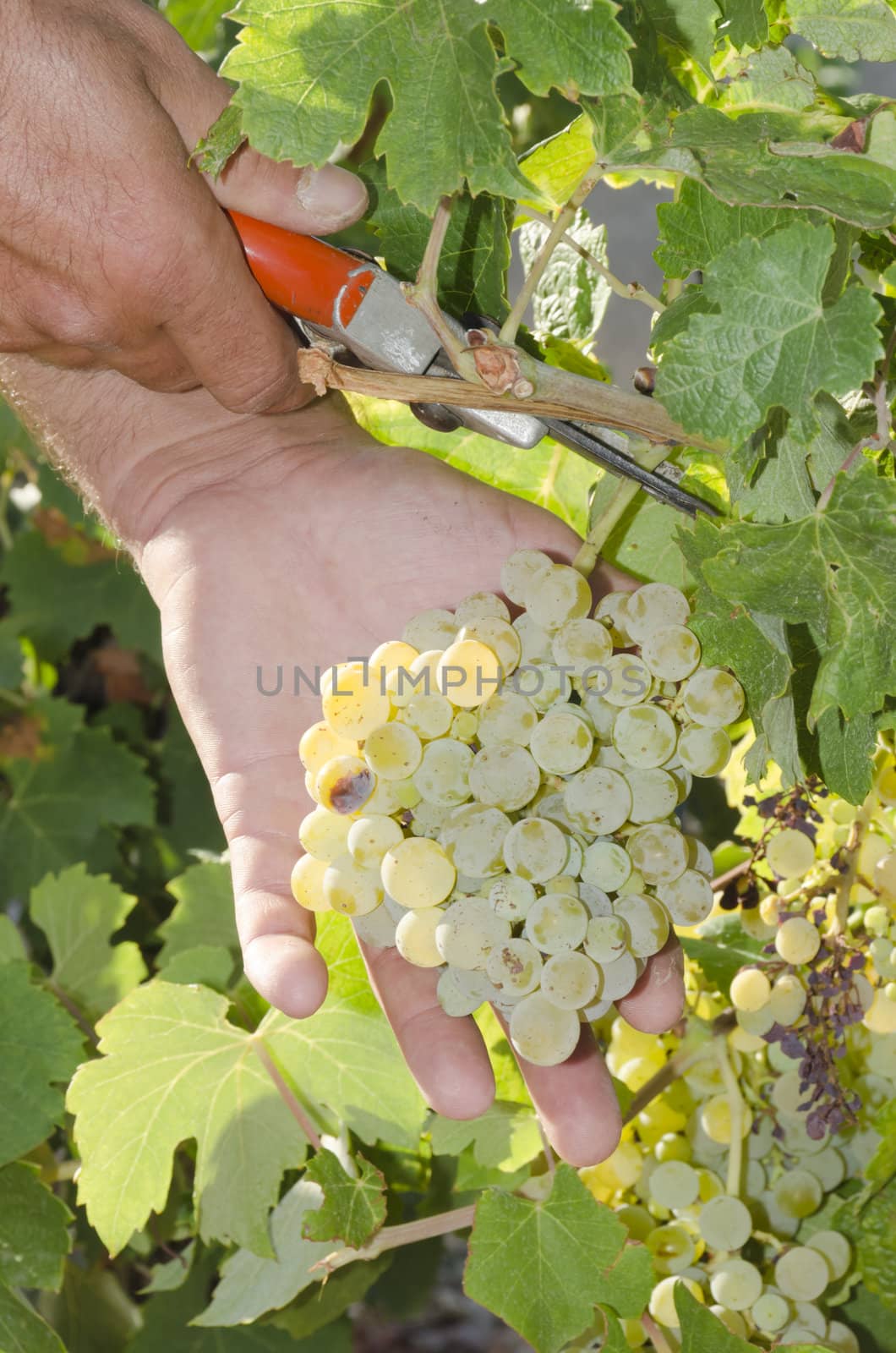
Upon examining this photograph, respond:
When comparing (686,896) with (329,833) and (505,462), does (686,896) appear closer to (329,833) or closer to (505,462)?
(329,833)

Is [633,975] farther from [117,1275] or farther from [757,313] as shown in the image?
[117,1275]

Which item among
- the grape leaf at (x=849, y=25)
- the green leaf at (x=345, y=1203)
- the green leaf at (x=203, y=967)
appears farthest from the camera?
the green leaf at (x=203, y=967)

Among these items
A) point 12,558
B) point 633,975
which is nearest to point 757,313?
point 633,975

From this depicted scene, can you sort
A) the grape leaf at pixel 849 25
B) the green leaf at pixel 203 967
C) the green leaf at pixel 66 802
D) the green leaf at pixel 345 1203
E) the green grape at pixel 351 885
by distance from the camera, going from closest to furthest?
1. the grape leaf at pixel 849 25
2. the green grape at pixel 351 885
3. the green leaf at pixel 345 1203
4. the green leaf at pixel 203 967
5. the green leaf at pixel 66 802

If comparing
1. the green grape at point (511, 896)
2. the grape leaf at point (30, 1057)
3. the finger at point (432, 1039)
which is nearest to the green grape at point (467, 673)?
the green grape at point (511, 896)

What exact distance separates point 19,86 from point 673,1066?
2.57 feet

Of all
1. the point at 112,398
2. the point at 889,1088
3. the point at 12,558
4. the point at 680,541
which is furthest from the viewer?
the point at 12,558

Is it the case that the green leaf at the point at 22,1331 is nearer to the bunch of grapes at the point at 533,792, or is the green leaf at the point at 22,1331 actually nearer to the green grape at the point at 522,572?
the bunch of grapes at the point at 533,792

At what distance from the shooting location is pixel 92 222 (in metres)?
0.77

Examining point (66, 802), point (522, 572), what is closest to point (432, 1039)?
point (522, 572)

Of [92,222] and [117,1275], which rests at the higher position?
[92,222]

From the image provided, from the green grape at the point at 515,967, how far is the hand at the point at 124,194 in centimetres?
47

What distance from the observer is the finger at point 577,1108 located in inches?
29.8

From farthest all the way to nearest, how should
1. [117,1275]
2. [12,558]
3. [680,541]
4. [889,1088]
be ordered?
[12,558] < [117,1275] < [889,1088] < [680,541]
